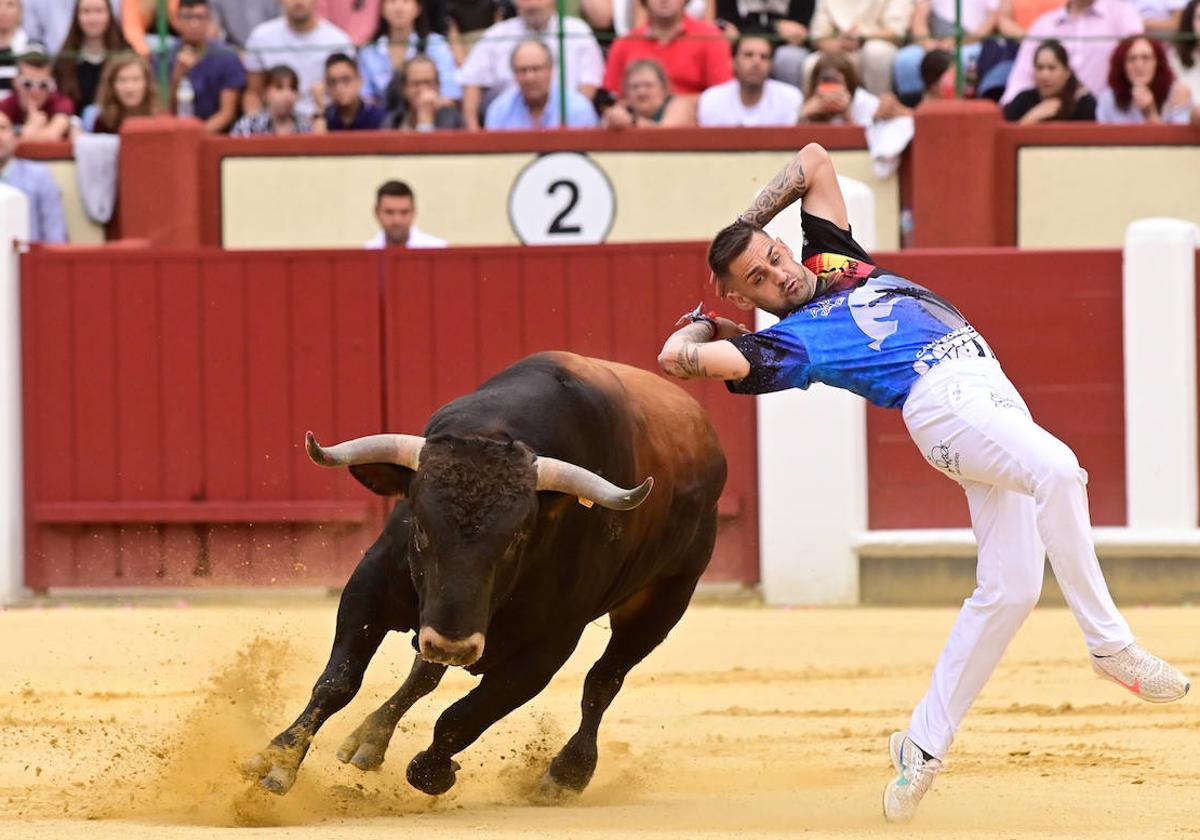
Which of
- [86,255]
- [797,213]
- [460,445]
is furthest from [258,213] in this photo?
[460,445]

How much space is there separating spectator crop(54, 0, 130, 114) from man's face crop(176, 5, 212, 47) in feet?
1.00

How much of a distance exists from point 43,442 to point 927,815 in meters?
5.70

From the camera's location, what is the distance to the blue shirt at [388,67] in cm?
1094

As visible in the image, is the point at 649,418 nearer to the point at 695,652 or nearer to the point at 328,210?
the point at 695,652

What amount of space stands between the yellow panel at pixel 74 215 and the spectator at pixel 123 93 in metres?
0.30

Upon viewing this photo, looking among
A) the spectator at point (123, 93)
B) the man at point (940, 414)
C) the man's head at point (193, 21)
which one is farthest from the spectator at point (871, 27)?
the man at point (940, 414)

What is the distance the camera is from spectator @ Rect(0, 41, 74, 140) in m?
10.9

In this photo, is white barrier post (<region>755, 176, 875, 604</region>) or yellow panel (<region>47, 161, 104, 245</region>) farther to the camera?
yellow panel (<region>47, 161, 104, 245</region>)

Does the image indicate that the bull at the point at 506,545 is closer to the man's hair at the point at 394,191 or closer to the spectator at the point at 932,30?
the man's hair at the point at 394,191

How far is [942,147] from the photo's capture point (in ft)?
34.3

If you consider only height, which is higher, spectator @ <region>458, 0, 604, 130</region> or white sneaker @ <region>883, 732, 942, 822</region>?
spectator @ <region>458, 0, 604, 130</region>

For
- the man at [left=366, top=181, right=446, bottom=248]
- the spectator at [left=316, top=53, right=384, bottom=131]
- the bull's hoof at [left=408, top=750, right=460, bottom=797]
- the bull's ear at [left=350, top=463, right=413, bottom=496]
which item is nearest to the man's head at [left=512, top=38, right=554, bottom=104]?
A: the spectator at [left=316, top=53, right=384, bottom=131]

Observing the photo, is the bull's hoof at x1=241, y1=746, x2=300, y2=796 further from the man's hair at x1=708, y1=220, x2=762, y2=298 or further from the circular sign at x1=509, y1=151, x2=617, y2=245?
the circular sign at x1=509, y1=151, x2=617, y2=245

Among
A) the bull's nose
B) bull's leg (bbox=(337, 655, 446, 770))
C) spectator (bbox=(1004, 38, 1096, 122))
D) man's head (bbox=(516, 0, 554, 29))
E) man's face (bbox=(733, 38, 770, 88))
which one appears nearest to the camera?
the bull's nose
